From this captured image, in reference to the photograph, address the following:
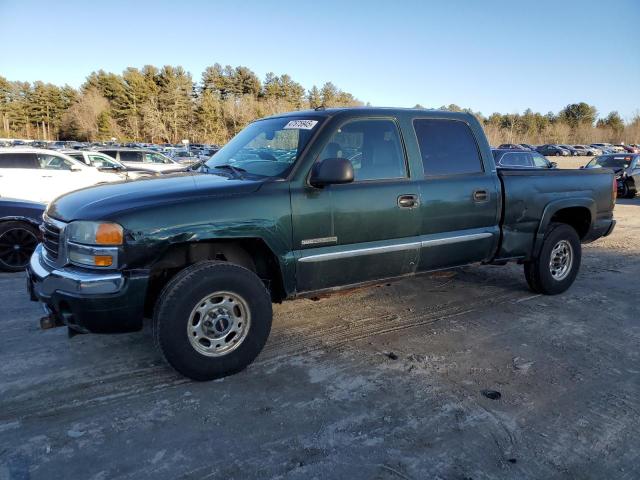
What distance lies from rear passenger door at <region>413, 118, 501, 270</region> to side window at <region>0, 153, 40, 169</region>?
971cm

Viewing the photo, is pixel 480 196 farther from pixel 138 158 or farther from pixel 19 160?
pixel 138 158

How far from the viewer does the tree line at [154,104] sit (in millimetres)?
71875

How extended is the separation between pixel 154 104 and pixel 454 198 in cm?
7727

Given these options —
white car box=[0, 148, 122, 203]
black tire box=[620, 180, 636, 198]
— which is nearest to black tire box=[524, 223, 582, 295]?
white car box=[0, 148, 122, 203]

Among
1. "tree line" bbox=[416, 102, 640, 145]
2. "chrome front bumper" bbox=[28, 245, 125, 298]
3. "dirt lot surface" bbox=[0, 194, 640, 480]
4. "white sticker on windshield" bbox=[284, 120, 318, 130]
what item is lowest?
"dirt lot surface" bbox=[0, 194, 640, 480]

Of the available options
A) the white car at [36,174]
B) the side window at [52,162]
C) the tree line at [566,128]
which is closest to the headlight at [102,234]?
the white car at [36,174]

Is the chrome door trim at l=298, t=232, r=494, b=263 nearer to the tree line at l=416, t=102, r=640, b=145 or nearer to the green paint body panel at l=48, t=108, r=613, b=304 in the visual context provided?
the green paint body panel at l=48, t=108, r=613, b=304

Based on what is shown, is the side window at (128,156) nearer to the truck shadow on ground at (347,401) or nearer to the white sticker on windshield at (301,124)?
the truck shadow on ground at (347,401)

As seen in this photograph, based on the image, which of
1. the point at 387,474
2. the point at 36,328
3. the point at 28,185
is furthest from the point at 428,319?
the point at 28,185

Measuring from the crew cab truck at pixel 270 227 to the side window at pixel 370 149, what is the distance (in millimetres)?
10

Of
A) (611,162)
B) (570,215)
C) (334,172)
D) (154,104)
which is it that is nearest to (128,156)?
(570,215)

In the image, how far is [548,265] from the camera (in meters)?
5.32

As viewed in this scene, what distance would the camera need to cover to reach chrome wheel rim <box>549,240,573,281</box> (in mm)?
5473

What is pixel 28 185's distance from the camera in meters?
10.4
